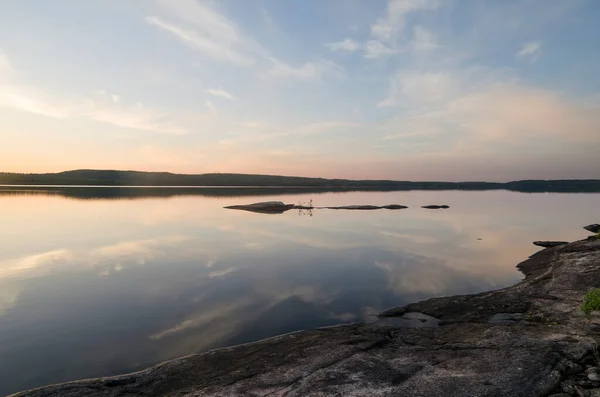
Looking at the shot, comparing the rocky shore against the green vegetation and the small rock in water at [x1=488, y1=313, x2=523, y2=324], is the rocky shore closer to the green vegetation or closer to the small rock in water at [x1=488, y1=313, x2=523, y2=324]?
the small rock in water at [x1=488, y1=313, x2=523, y2=324]

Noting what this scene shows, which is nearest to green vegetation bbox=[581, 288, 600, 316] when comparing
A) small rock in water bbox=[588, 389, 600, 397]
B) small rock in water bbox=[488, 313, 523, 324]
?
small rock in water bbox=[488, 313, 523, 324]

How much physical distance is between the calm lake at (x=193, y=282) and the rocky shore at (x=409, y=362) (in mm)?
1923

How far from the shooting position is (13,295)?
22391mm

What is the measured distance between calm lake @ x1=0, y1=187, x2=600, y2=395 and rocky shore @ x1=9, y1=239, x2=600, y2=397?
6.31 feet

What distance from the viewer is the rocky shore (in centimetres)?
1070

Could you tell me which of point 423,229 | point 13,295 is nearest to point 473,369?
point 13,295

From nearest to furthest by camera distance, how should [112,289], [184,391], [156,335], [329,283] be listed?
[184,391] < [156,335] < [112,289] < [329,283]

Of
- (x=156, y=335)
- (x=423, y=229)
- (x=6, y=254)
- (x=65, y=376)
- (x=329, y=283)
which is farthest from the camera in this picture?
(x=423, y=229)

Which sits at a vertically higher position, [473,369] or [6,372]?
[473,369]

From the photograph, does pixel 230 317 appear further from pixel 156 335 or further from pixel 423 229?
pixel 423 229

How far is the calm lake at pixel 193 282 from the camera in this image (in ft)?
51.4

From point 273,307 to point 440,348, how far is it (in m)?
9.84

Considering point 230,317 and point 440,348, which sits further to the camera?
point 230,317

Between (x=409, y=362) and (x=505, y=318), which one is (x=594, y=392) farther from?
(x=505, y=318)
